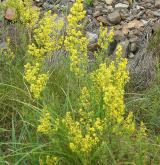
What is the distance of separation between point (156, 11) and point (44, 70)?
2.20 meters

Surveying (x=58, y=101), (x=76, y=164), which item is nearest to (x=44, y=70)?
(x=58, y=101)

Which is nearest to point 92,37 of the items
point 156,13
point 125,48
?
point 125,48

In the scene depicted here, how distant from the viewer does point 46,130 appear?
9.78 ft

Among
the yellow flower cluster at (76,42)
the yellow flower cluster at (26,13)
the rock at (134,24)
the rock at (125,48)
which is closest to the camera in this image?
the yellow flower cluster at (76,42)

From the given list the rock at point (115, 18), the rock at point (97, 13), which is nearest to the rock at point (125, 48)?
the rock at point (115, 18)

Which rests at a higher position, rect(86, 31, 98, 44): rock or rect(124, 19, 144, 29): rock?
rect(124, 19, 144, 29): rock

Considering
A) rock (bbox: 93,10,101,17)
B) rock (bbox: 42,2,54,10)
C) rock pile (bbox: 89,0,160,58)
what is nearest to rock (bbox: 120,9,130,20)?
rock pile (bbox: 89,0,160,58)

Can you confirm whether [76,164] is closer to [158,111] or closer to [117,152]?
[117,152]

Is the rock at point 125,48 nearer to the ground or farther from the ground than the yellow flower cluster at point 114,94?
nearer to the ground

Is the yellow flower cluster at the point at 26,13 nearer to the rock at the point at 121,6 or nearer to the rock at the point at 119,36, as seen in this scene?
the rock at the point at 119,36

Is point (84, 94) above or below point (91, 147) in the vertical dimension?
above

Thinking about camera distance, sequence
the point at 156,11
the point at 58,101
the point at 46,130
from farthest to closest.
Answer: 1. the point at 156,11
2. the point at 58,101
3. the point at 46,130

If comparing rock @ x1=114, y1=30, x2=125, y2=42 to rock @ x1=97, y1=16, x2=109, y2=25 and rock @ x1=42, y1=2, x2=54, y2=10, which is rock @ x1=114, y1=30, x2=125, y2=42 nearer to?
rock @ x1=97, y1=16, x2=109, y2=25

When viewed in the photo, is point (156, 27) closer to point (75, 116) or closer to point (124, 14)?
point (124, 14)
